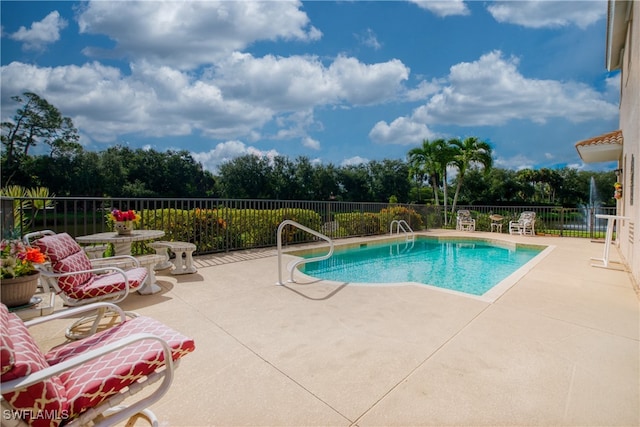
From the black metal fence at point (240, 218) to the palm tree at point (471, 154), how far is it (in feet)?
10.6

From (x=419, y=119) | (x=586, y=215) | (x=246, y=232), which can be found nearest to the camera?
(x=246, y=232)

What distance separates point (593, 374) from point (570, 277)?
3410mm

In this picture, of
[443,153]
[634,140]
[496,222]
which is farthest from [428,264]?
[443,153]

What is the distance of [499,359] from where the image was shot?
2230mm

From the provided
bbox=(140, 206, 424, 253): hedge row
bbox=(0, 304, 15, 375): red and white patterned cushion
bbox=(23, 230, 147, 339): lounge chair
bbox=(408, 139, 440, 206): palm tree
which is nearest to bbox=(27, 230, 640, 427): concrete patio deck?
bbox=(23, 230, 147, 339): lounge chair

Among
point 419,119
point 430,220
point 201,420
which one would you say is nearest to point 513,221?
point 430,220

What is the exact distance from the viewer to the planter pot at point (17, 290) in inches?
89.7

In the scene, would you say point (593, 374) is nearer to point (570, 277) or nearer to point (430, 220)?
point (570, 277)

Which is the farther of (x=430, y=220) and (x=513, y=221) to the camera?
(x=430, y=220)

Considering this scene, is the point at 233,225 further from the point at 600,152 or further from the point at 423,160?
the point at 423,160

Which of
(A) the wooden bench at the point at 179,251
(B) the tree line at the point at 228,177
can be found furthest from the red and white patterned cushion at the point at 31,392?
(B) the tree line at the point at 228,177

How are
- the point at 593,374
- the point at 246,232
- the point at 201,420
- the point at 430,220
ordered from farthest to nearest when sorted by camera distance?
the point at 430,220 < the point at 246,232 < the point at 593,374 < the point at 201,420

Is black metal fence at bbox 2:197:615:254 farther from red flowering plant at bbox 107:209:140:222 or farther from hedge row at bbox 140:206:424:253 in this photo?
red flowering plant at bbox 107:209:140:222

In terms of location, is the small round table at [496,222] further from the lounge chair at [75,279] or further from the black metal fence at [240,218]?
the lounge chair at [75,279]
